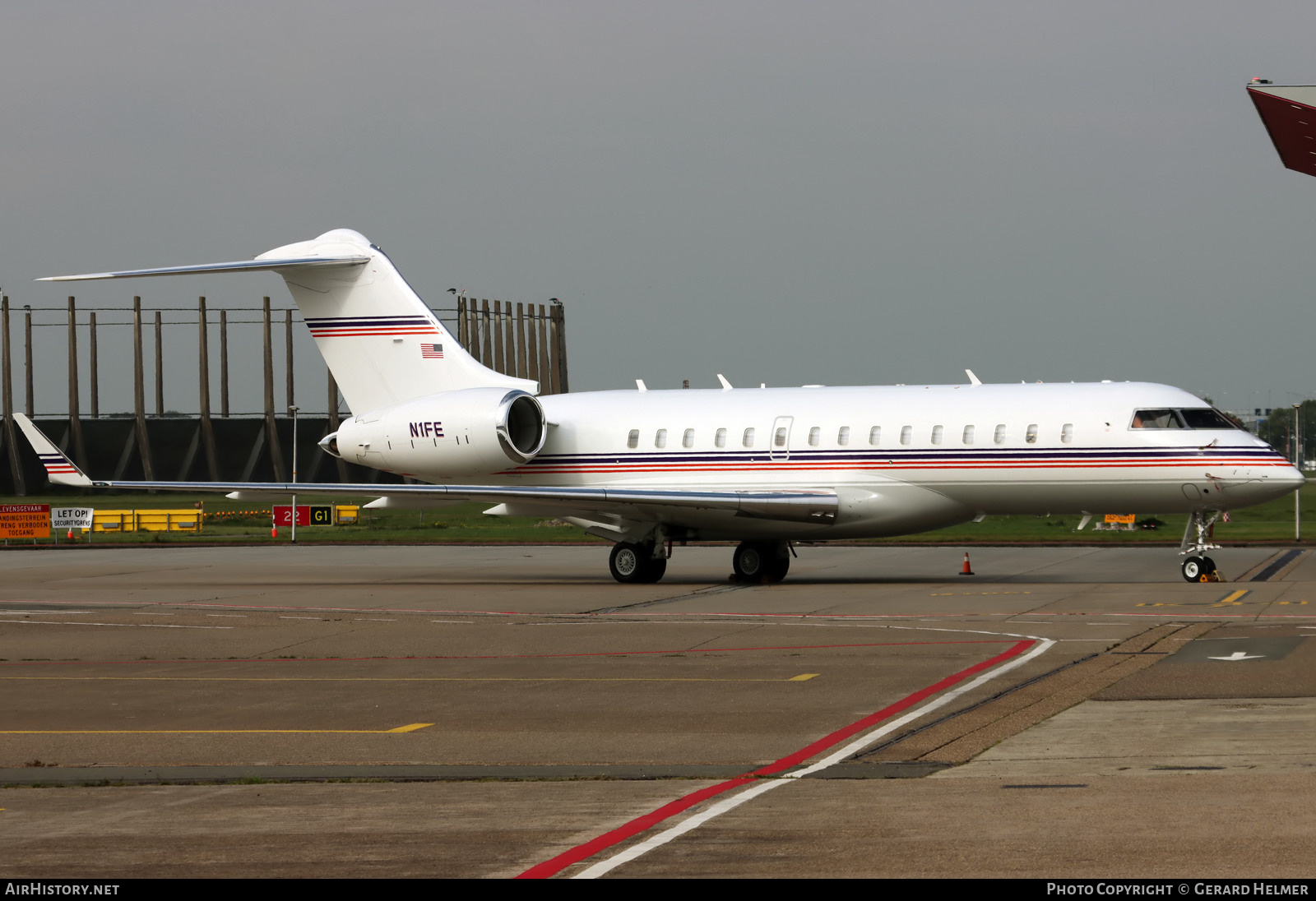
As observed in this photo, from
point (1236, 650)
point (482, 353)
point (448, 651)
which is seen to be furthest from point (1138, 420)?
point (482, 353)

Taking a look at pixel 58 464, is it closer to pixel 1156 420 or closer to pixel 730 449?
pixel 730 449

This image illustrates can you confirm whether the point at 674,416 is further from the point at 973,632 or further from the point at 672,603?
the point at 973,632

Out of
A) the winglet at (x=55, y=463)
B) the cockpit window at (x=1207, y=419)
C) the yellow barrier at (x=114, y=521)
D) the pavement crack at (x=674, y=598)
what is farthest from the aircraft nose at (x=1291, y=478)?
the yellow barrier at (x=114, y=521)

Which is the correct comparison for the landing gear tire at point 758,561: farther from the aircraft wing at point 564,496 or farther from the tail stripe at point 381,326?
the tail stripe at point 381,326

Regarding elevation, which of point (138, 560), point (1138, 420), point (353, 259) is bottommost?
point (138, 560)

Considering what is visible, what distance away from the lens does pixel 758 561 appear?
2956cm

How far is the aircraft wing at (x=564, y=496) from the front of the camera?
27.9 metres

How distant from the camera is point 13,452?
76125mm

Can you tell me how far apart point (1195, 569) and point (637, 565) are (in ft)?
32.8

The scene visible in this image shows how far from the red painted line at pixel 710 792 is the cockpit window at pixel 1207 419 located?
517 inches

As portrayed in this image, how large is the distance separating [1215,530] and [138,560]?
32360 mm

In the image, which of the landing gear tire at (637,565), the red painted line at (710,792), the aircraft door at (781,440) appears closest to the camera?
the red painted line at (710,792)

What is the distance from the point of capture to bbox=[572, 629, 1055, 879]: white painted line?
739 centimetres

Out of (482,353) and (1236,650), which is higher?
(482,353)
